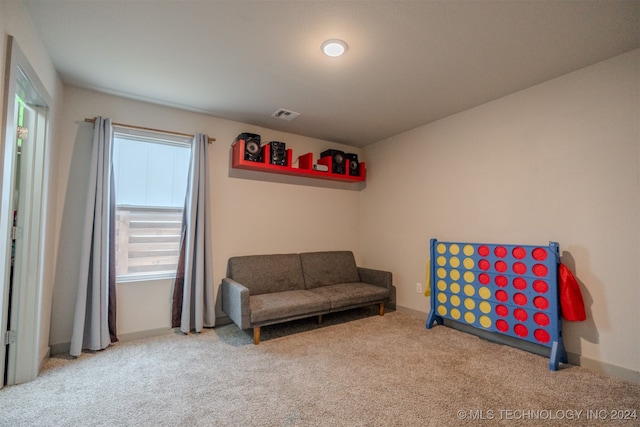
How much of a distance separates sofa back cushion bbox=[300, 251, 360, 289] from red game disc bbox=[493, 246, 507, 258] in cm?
189

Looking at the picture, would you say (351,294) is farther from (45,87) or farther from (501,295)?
(45,87)

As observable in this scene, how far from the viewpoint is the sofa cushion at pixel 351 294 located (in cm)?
323

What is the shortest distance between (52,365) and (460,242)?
3961mm

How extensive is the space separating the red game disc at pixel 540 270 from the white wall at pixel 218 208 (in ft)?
8.15

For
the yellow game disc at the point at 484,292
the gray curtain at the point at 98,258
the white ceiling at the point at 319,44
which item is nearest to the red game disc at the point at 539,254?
the yellow game disc at the point at 484,292

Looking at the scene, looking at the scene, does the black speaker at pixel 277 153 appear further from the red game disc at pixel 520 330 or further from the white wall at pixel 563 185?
the red game disc at pixel 520 330

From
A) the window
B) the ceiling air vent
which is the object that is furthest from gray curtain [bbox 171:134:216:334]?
the ceiling air vent

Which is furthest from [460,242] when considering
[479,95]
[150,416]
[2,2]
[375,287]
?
[2,2]

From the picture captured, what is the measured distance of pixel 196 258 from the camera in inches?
122

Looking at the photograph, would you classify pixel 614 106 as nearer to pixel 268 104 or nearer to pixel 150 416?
pixel 268 104

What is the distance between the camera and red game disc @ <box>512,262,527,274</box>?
2551 millimetres

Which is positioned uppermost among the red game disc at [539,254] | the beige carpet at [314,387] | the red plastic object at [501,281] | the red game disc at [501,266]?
the red game disc at [539,254]

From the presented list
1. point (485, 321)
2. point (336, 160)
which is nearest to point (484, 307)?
point (485, 321)

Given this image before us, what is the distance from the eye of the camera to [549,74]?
2467 millimetres
